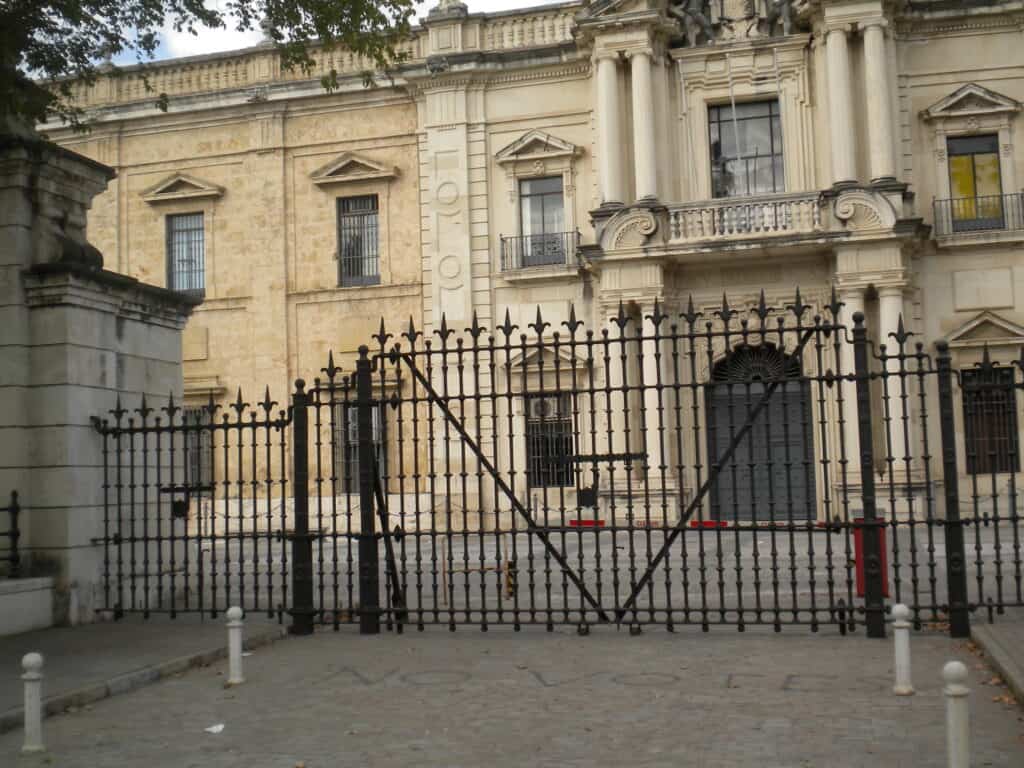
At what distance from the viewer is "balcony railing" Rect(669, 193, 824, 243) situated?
2397 cm

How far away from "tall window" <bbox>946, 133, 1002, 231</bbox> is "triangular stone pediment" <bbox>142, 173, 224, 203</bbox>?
57.8 ft

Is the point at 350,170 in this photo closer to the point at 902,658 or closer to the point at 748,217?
the point at 748,217

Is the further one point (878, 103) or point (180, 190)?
point (180, 190)

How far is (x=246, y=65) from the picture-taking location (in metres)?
28.9

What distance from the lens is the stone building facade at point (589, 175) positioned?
79.2 feet

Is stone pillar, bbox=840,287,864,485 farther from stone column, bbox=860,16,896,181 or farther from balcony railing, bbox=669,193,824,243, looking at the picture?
stone column, bbox=860,16,896,181

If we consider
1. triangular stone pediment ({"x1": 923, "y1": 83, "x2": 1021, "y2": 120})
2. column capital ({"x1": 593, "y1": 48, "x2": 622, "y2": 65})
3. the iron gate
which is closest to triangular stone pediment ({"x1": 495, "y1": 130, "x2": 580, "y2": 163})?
column capital ({"x1": 593, "y1": 48, "x2": 622, "y2": 65})

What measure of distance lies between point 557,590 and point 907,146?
15.6 m

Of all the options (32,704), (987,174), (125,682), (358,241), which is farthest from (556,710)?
(358,241)

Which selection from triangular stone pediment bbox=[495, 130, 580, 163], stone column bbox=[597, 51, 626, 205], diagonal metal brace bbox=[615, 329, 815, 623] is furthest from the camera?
triangular stone pediment bbox=[495, 130, 580, 163]

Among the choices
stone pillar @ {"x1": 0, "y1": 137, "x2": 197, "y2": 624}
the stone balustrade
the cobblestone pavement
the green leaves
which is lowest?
the cobblestone pavement

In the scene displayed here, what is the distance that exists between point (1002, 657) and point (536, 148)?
2023cm

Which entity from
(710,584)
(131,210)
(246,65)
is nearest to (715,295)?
(710,584)

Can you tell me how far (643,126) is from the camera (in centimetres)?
2503
